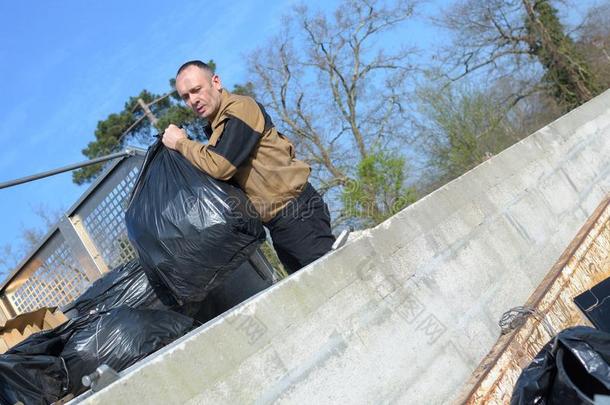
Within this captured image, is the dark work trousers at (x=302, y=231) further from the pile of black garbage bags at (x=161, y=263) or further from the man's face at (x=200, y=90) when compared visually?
the man's face at (x=200, y=90)

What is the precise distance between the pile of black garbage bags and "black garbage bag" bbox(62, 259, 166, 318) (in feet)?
1.84

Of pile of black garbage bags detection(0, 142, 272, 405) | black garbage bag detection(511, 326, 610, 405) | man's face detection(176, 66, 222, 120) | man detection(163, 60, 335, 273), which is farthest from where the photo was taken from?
man's face detection(176, 66, 222, 120)

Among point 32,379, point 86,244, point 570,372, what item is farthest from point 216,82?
point 570,372

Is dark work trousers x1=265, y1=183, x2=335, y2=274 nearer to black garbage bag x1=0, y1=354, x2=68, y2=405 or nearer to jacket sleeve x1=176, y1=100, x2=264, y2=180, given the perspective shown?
jacket sleeve x1=176, y1=100, x2=264, y2=180

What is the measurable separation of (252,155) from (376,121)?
812 inches

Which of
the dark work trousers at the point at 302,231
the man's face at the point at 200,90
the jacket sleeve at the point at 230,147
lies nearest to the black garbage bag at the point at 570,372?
the dark work trousers at the point at 302,231

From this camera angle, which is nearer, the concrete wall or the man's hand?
the concrete wall

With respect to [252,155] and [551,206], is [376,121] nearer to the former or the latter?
[551,206]

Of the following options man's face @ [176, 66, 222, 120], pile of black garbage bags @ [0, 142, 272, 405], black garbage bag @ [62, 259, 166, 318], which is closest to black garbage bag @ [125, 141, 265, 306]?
pile of black garbage bags @ [0, 142, 272, 405]

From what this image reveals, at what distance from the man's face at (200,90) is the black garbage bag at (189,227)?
11.4 inches

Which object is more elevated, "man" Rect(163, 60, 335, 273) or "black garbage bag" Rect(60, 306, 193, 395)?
"man" Rect(163, 60, 335, 273)

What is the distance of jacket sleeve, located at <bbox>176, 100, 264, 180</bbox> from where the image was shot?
3.36 meters

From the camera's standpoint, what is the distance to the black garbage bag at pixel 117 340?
3.39 m

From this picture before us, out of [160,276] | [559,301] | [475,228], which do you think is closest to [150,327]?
[160,276]
